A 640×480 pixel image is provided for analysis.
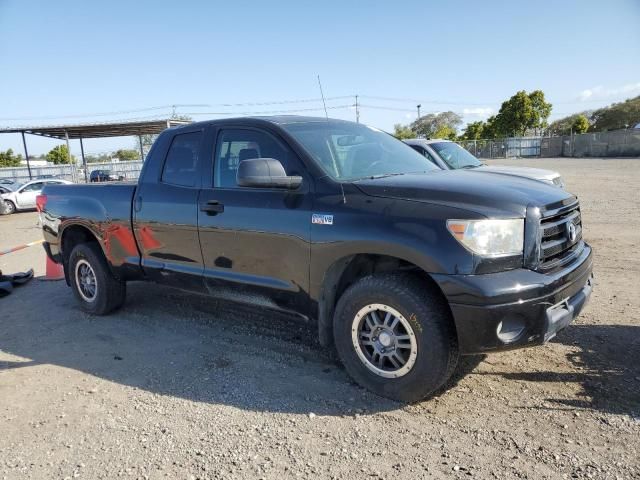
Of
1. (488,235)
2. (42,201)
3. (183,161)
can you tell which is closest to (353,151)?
(488,235)

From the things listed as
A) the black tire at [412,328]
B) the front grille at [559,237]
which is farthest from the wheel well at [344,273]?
the front grille at [559,237]

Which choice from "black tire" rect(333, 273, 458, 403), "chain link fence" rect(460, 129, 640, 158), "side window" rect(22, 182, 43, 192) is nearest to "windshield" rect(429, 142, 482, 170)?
"black tire" rect(333, 273, 458, 403)

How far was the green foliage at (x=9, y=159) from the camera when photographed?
69.6 m

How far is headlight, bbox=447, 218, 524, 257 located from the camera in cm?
303

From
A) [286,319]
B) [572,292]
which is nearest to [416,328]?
[572,292]

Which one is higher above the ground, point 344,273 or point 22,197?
point 344,273

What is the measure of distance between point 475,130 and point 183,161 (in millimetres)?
65049

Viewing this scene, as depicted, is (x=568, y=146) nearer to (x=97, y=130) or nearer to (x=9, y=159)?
(x=97, y=130)

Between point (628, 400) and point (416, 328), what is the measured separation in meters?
1.47

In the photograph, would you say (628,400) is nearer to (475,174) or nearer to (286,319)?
(475,174)

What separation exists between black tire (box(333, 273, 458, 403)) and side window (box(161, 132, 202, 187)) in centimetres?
193

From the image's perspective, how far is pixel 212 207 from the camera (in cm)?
424

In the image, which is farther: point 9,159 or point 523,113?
point 9,159

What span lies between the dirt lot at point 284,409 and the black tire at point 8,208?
748 inches
